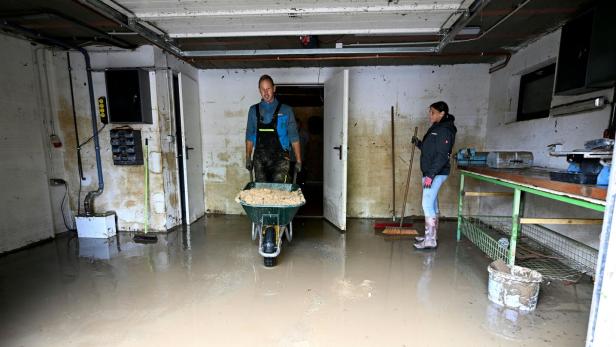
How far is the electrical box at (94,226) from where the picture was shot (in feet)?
11.3

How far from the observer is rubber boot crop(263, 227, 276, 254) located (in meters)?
2.62

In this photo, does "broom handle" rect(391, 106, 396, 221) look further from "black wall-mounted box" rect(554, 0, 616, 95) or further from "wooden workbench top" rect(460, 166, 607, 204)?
"black wall-mounted box" rect(554, 0, 616, 95)

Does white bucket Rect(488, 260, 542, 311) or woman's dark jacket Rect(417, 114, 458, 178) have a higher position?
woman's dark jacket Rect(417, 114, 458, 178)

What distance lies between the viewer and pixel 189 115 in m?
3.96

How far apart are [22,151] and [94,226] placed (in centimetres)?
110

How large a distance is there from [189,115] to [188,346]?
3.08m

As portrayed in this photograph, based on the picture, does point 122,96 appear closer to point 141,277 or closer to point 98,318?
point 141,277

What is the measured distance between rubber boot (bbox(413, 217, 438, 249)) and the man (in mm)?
1549

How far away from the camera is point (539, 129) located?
2.99 m

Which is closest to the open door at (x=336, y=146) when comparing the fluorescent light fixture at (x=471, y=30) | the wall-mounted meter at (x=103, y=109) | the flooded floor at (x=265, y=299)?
the flooded floor at (x=265, y=299)

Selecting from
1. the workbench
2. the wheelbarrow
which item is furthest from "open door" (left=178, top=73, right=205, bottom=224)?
the workbench

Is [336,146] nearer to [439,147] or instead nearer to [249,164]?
[249,164]

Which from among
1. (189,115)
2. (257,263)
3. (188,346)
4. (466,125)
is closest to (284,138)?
(257,263)

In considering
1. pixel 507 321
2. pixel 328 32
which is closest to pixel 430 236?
pixel 507 321
